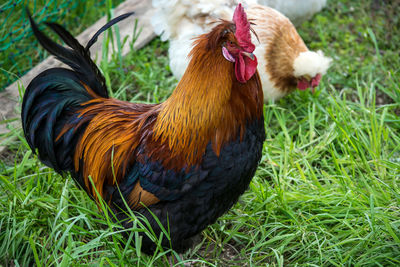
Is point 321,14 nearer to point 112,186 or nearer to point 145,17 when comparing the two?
point 145,17

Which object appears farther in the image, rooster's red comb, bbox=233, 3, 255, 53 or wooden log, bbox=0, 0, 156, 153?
wooden log, bbox=0, 0, 156, 153

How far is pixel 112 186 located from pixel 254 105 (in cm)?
107

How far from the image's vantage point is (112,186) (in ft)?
8.78

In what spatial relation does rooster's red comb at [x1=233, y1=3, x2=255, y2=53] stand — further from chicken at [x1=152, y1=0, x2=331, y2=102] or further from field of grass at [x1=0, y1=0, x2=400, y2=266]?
chicken at [x1=152, y1=0, x2=331, y2=102]

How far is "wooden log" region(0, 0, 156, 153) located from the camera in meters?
3.81

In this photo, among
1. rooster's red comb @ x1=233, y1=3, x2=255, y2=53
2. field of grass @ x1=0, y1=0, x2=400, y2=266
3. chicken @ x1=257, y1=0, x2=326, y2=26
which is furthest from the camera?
→ chicken @ x1=257, y1=0, x2=326, y2=26

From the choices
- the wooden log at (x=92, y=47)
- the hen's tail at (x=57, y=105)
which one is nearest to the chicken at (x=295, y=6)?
the wooden log at (x=92, y=47)

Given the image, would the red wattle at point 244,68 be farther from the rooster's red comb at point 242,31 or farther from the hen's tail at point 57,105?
the hen's tail at point 57,105

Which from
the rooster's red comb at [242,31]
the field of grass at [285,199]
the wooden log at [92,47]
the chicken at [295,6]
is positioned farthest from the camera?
the chicken at [295,6]

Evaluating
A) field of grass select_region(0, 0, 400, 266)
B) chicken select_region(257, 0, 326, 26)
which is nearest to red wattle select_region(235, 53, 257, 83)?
field of grass select_region(0, 0, 400, 266)

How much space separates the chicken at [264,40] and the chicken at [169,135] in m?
1.32

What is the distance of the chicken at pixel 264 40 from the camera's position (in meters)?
3.85

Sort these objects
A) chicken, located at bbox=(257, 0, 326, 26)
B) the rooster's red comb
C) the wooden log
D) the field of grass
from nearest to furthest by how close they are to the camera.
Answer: the rooster's red comb
the field of grass
the wooden log
chicken, located at bbox=(257, 0, 326, 26)

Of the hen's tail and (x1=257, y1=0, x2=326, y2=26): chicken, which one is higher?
the hen's tail
